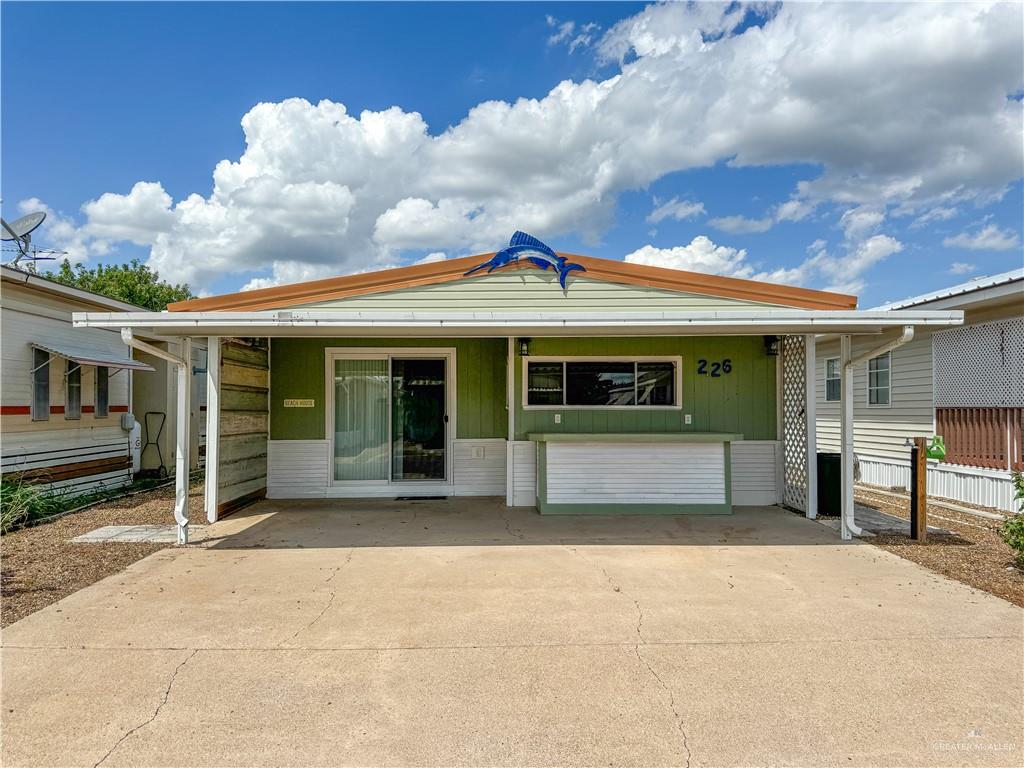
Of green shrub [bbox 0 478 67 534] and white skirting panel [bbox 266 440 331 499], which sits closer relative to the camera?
green shrub [bbox 0 478 67 534]

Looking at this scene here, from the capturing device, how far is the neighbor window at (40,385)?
27.7 ft

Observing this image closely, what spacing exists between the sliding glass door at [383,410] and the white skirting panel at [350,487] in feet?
0.53

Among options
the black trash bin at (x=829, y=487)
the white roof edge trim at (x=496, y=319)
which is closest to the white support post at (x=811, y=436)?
the black trash bin at (x=829, y=487)

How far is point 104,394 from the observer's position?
396 inches

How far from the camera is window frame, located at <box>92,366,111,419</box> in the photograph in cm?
980

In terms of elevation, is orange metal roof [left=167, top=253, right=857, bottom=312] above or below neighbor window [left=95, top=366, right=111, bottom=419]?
above

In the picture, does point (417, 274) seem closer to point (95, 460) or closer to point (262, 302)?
point (262, 302)

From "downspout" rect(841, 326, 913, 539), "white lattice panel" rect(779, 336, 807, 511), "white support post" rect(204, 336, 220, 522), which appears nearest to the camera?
"downspout" rect(841, 326, 913, 539)

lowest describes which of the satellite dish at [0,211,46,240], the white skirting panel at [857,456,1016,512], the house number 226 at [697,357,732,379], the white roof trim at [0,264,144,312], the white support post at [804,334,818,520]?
the white skirting panel at [857,456,1016,512]

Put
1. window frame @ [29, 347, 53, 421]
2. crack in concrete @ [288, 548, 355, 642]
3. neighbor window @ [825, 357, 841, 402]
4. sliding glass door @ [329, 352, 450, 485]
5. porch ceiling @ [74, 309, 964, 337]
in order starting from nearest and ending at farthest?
crack in concrete @ [288, 548, 355, 642] < porch ceiling @ [74, 309, 964, 337] < window frame @ [29, 347, 53, 421] < sliding glass door @ [329, 352, 450, 485] < neighbor window @ [825, 357, 841, 402]

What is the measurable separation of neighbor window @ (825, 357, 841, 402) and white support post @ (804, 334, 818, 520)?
543 centimetres

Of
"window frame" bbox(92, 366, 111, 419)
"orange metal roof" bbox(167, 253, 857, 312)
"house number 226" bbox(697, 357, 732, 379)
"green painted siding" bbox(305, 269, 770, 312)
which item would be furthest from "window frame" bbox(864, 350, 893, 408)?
"window frame" bbox(92, 366, 111, 419)

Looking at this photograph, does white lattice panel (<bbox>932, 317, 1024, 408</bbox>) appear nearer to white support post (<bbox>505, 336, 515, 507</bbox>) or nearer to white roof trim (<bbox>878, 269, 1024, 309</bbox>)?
white roof trim (<bbox>878, 269, 1024, 309</bbox>)

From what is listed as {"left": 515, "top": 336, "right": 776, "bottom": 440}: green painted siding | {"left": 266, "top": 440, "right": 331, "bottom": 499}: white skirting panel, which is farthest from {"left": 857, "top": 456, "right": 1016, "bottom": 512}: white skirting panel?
{"left": 266, "top": 440, "right": 331, "bottom": 499}: white skirting panel
